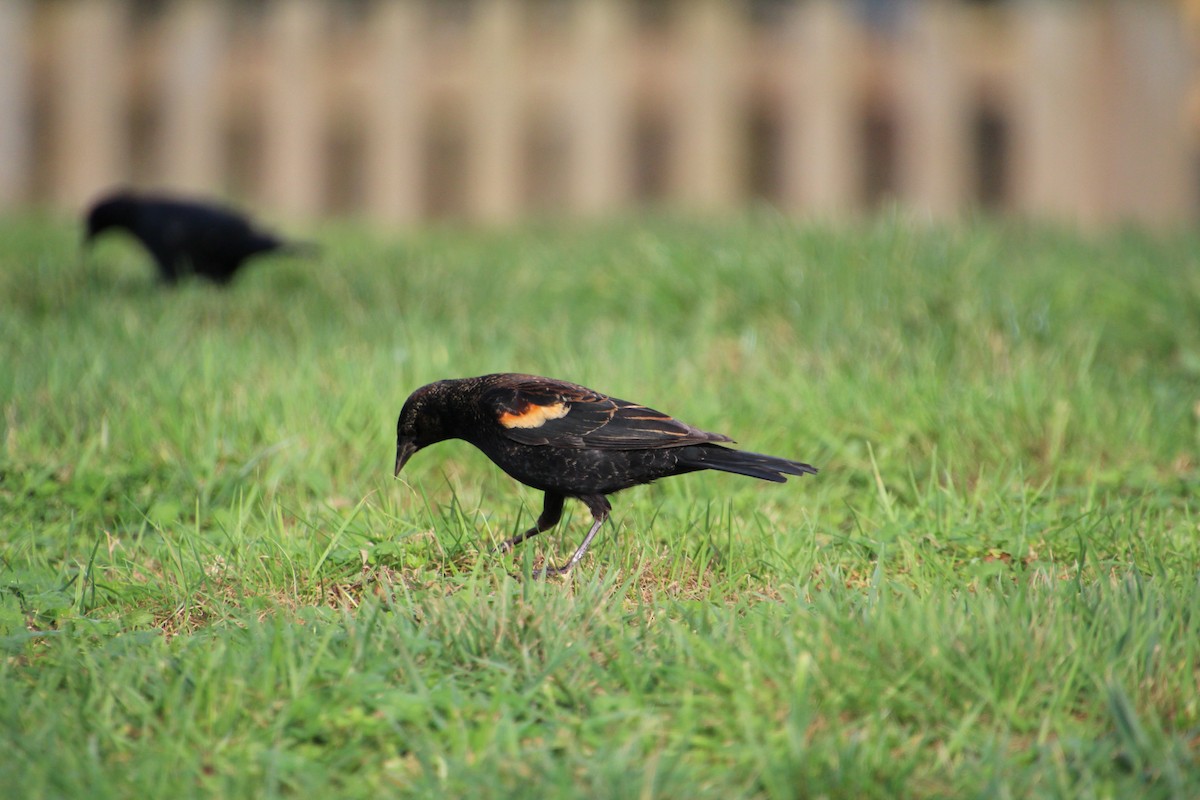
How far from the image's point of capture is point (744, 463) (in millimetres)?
3025

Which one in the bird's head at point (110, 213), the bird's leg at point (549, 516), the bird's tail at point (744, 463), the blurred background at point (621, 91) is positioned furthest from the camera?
the blurred background at point (621, 91)

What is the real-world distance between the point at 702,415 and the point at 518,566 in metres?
1.25

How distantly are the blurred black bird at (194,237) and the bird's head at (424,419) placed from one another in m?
2.73

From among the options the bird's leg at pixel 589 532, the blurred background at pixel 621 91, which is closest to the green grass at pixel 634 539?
the bird's leg at pixel 589 532

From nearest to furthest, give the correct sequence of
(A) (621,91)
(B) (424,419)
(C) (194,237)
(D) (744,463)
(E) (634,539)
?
(D) (744,463) < (E) (634,539) < (B) (424,419) < (C) (194,237) < (A) (621,91)

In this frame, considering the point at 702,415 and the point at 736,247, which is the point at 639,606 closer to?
the point at 702,415

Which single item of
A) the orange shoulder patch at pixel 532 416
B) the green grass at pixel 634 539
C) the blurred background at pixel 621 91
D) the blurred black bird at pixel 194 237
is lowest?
the green grass at pixel 634 539

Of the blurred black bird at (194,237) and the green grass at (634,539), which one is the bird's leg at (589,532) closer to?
the green grass at (634,539)

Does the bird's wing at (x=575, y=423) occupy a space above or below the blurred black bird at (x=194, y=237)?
below

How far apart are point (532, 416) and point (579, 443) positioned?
143mm

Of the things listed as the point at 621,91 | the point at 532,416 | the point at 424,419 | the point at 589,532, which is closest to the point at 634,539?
the point at 589,532

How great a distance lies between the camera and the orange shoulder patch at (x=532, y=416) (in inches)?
120

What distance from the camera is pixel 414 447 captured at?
133 inches

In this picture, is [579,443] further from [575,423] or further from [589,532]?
[589,532]
